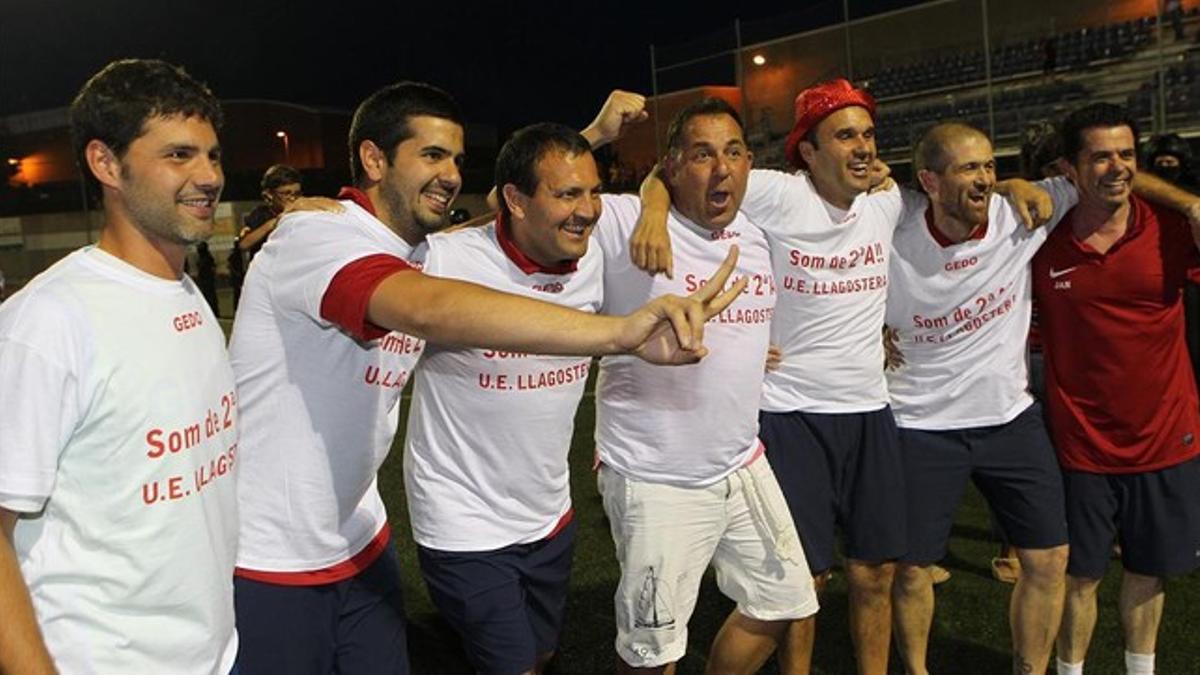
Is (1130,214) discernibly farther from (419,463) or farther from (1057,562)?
(419,463)

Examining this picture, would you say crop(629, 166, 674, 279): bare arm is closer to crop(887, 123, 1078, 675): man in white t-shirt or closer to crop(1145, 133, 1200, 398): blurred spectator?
crop(887, 123, 1078, 675): man in white t-shirt

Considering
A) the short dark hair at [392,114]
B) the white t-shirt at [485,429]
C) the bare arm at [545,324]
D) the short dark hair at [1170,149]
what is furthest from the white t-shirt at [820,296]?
the short dark hair at [1170,149]

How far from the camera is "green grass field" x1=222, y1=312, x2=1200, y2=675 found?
4.26 m

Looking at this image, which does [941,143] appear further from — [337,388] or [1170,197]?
[337,388]

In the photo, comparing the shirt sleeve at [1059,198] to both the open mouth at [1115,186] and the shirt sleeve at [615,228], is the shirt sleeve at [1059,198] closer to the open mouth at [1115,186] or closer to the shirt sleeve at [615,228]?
the open mouth at [1115,186]

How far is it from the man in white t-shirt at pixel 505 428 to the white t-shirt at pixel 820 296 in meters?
0.80

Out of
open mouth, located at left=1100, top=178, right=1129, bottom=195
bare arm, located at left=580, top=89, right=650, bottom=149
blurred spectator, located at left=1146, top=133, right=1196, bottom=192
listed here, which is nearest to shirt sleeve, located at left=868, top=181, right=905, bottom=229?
open mouth, located at left=1100, top=178, right=1129, bottom=195

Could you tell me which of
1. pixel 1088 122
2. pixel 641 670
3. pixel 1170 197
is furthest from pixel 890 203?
pixel 641 670

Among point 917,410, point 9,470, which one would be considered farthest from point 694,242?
point 9,470

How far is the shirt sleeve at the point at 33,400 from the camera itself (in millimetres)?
1701

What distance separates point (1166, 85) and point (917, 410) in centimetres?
1367

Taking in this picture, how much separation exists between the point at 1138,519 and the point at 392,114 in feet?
9.47

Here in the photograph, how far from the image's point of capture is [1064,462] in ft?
12.6

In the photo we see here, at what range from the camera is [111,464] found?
1.86m
